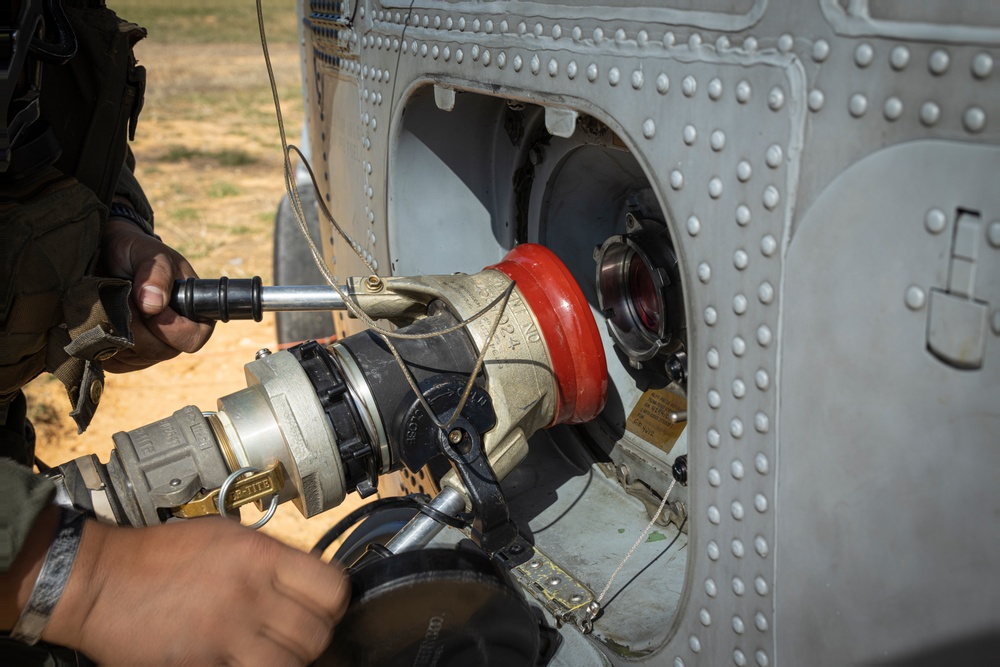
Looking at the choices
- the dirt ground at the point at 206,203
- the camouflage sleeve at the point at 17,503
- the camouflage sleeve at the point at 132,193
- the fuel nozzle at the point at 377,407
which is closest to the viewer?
the camouflage sleeve at the point at 17,503

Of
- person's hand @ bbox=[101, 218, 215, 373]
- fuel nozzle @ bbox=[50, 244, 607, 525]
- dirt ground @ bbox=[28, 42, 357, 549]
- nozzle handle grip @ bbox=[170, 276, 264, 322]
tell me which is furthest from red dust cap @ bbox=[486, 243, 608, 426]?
dirt ground @ bbox=[28, 42, 357, 549]

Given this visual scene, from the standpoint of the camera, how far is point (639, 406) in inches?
72.2

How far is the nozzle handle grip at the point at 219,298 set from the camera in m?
1.73

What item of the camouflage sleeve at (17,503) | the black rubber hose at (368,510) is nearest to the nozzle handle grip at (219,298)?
the black rubber hose at (368,510)

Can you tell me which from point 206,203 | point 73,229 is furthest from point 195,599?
point 206,203

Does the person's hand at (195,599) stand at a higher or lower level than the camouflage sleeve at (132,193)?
lower

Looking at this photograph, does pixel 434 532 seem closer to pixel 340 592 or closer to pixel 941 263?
pixel 340 592

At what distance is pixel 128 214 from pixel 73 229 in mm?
391

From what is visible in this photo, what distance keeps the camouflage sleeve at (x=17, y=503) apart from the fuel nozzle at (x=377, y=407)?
0.29 meters

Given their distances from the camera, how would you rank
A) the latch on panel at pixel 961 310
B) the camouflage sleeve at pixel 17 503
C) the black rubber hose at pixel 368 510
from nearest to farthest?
the latch on panel at pixel 961 310
the camouflage sleeve at pixel 17 503
the black rubber hose at pixel 368 510

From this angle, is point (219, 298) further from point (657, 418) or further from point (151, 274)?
point (657, 418)

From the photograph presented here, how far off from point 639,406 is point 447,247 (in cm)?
58

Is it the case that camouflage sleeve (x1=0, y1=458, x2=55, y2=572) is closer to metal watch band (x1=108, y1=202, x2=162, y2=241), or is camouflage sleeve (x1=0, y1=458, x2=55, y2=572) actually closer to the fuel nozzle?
the fuel nozzle

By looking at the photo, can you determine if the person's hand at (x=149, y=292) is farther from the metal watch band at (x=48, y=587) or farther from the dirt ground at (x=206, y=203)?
the dirt ground at (x=206, y=203)
